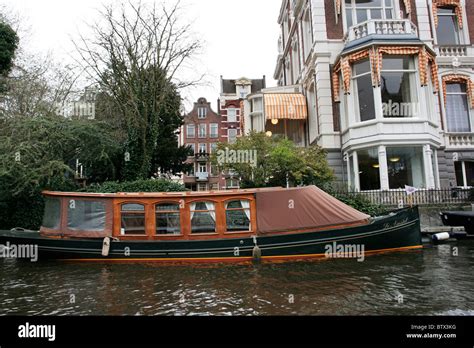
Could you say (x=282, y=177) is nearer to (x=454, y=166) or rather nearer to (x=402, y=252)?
(x=402, y=252)

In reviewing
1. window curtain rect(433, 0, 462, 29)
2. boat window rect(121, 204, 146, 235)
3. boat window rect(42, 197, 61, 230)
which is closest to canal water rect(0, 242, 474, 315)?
boat window rect(121, 204, 146, 235)

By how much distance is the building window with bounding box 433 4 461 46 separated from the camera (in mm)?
21844

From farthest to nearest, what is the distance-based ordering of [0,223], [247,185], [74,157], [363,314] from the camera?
[74,157], [247,185], [0,223], [363,314]

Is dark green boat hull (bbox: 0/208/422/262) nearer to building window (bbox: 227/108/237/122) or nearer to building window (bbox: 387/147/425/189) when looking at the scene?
building window (bbox: 387/147/425/189)

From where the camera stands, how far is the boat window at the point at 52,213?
433 inches

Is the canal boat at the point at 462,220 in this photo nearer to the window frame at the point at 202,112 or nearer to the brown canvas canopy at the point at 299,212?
the brown canvas canopy at the point at 299,212

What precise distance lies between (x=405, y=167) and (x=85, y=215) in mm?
15934

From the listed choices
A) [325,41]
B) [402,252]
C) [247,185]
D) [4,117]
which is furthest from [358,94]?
[4,117]

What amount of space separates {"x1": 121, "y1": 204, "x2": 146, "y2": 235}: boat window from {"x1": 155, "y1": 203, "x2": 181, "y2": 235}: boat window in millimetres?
483

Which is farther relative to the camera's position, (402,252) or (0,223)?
(0,223)

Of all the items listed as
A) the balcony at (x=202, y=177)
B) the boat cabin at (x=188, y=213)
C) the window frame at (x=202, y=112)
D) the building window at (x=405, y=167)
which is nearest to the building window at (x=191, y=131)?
the window frame at (x=202, y=112)

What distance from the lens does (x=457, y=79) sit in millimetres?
20922

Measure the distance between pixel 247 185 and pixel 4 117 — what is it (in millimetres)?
12891

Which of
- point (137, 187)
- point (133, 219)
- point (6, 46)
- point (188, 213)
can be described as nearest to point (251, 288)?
point (188, 213)
